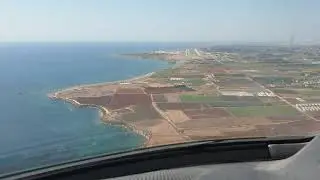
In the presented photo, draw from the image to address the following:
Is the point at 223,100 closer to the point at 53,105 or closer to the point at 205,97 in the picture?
the point at 205,97

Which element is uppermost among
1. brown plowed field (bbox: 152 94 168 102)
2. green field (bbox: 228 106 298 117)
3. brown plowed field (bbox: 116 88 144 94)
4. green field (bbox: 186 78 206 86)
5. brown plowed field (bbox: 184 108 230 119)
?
green field (bbox: 186 78 206 86)

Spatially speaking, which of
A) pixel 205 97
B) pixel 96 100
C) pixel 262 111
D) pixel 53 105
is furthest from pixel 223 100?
pixel 53 105

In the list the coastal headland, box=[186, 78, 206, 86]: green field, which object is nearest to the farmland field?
the coastal headland

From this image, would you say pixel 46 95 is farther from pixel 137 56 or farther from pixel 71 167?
pixel 71 167

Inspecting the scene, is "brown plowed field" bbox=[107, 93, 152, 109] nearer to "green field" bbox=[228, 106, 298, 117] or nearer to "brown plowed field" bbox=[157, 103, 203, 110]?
"brown plowed field" bbox=[157, 103, 203, 110]

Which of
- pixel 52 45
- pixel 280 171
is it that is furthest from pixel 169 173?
pixel 52 45

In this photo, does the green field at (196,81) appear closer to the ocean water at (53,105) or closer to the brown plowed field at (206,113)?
the ocean water at (53,105)
